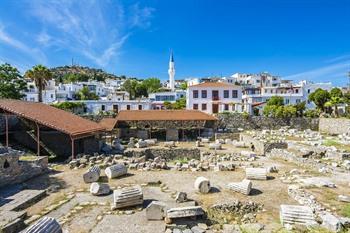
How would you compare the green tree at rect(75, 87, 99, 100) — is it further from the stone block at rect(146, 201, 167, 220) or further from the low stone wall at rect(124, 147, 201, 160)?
the stone block at rect(146, 201, 167, 220)

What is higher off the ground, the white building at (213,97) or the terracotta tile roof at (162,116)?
the white building at (213,97)

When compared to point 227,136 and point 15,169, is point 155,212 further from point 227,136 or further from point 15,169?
point 227,136

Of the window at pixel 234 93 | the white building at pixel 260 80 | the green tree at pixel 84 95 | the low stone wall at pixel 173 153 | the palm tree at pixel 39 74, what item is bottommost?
the low stone wall at pixel 173 153

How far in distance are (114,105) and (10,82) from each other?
1964 cm

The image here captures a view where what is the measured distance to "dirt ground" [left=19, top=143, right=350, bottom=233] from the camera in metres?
10.7

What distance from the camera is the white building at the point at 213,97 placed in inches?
1970

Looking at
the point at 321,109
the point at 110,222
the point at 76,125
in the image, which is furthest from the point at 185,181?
the point at 321,109

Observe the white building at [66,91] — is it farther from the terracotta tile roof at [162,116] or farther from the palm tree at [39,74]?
the terracotta tile roof at [162,116]

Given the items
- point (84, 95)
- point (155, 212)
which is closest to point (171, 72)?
point (84, 95)

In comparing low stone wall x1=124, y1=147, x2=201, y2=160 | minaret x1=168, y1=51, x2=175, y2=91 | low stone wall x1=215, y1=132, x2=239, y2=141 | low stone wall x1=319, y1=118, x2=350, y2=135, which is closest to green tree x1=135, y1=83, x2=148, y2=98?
minaret x1=168, y1=51, x2=175, y2=91

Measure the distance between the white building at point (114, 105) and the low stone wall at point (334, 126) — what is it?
106 feet

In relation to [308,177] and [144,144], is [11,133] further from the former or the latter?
[308,177]

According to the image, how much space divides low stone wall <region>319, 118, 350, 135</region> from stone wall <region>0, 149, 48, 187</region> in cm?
3482

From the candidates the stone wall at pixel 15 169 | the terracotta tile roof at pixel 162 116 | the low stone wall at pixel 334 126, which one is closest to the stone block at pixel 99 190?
the stone wall at pixel 15 169
